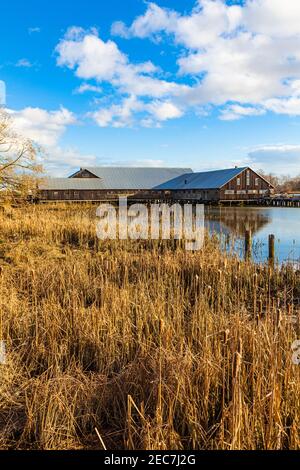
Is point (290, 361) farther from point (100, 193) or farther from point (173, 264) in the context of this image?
point (100, 193)

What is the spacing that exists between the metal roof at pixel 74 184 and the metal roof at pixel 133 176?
125 cm

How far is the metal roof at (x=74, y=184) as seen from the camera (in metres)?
49.0

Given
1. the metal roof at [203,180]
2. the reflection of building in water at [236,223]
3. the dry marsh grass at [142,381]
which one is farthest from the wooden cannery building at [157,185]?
the dry marsh grass at [142,381]

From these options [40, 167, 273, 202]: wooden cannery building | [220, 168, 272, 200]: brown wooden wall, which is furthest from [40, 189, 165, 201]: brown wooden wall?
[220, 168, 272, 200]: brown wooden wall

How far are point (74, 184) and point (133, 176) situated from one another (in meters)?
9.50

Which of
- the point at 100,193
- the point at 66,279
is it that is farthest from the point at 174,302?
the point at 100,193

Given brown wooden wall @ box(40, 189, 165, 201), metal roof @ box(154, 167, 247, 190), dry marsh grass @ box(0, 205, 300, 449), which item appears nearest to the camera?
dry marsh grass @ box(0, 205, 300, 449)

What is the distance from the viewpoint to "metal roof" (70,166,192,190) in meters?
53.0

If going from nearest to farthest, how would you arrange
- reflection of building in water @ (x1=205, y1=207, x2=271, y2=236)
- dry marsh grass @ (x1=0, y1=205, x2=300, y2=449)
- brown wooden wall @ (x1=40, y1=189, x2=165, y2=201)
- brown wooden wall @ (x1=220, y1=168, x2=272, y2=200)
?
dry marsh grass @ (x1=0, y1=205, x2=300, y2=449)
reflection of building in water @ (x1=205, y1=207, x2=271, y2=236)
brown wooden wall @ (x1=220, y1=168, x2=272, y2=200)
brown wooden wall @ (x1=40, y1=189, x2=165, y2=201)

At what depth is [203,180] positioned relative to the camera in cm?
5050

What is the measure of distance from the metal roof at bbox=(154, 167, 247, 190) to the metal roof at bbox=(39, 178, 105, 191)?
8868mm

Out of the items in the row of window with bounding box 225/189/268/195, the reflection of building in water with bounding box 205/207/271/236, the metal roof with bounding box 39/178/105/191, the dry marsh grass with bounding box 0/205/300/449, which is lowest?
the dry marsh grass with bounding box 0/205/300/449

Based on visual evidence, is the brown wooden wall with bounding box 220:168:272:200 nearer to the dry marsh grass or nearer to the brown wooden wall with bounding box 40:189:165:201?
the brown wooden wall with bounding box 40:189:165:201

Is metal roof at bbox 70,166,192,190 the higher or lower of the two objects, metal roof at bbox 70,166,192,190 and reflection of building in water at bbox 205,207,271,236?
the higher
